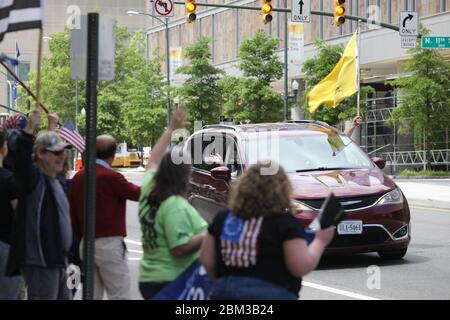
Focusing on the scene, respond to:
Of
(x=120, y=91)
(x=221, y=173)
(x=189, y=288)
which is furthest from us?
(x=120, y=91)

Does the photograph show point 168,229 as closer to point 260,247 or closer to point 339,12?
point 260,247

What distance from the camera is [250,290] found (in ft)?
16.1

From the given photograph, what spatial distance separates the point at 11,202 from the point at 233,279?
2452 mm

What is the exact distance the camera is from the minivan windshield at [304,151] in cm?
1253

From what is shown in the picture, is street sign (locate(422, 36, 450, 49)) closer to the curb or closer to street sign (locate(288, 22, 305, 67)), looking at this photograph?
the curb

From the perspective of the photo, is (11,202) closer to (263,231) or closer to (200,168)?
(263,231)

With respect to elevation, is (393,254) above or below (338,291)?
above

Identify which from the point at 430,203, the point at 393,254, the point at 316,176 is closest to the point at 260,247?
the point at 316,176

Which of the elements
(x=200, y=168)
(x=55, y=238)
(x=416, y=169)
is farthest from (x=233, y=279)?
(x=416, y=169)

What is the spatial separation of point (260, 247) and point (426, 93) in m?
38.5

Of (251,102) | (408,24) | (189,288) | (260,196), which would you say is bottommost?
(189,288)

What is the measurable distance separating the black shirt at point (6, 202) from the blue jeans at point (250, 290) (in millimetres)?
2373

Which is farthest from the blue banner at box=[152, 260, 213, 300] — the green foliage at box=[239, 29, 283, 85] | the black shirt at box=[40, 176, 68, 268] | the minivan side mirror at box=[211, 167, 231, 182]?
the green foliage at box=[239, 29, 283, 85]

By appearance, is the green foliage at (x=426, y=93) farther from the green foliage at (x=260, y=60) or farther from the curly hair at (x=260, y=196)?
the curly hair at (x=260, y=196)
